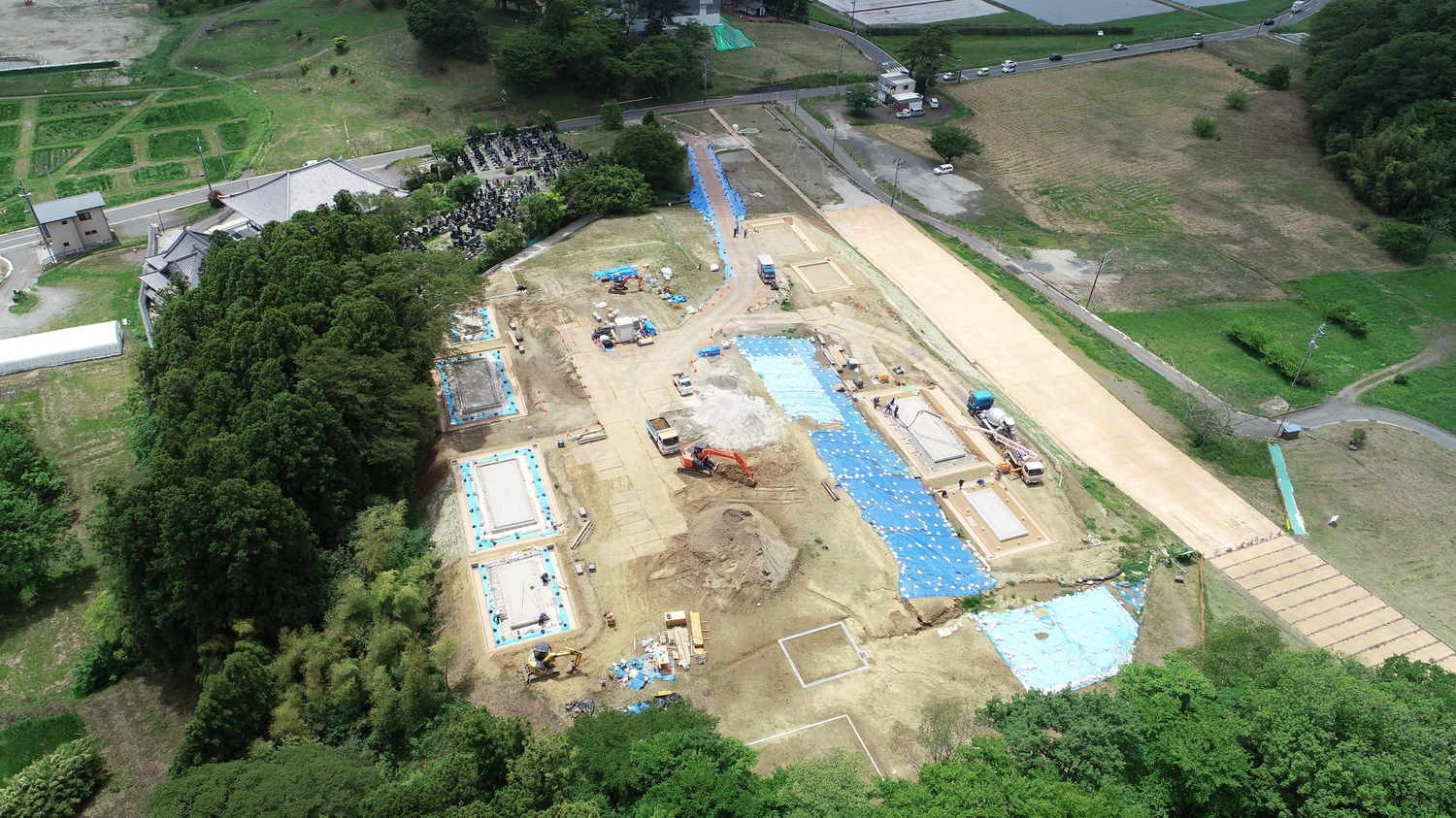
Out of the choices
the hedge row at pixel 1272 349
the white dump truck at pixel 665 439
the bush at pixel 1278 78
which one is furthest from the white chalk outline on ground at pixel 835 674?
the bush at pixel 1278 78

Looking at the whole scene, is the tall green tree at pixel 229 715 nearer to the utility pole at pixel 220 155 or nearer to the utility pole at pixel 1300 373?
the utility pole at pixel 1300 373

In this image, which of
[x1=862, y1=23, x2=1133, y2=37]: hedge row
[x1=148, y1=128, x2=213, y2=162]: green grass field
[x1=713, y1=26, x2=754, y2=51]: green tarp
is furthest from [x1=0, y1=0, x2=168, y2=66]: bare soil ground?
[x1=862, y1=23, x2=1133, y2=37]: hedge row

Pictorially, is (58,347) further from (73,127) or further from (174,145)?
(73,127)

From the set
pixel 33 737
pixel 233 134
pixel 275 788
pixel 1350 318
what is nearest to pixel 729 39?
pixel 233 134

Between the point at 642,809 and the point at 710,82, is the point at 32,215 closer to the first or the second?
the point at 710,82

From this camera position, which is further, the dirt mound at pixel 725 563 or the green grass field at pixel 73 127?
the green grass field at pixel 73 127

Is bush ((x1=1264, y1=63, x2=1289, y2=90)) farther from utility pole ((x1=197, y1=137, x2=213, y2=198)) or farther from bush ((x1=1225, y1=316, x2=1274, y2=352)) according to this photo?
utility pole ((x1=197, y1=137, x2=213, y2=198))
